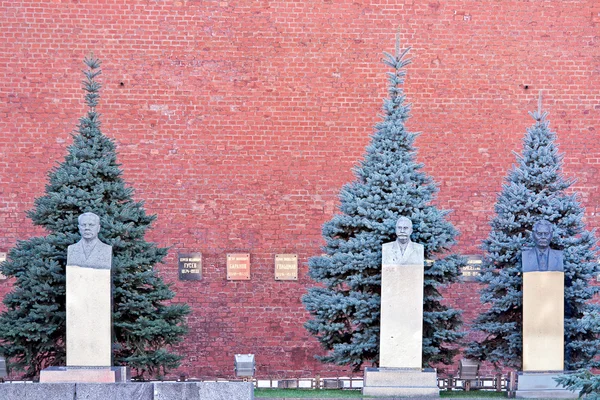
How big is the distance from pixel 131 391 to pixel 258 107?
6.89 metres

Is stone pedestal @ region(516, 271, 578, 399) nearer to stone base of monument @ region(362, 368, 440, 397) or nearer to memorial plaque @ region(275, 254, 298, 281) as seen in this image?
stone base of monument @ region(362, 368, 440, 397)

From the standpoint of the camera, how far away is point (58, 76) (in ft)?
54.4

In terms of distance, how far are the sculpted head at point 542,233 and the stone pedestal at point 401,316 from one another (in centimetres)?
141

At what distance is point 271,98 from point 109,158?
3.66m

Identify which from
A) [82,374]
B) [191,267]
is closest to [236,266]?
[191,267]

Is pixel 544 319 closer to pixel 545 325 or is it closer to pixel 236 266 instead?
pixel 545 325

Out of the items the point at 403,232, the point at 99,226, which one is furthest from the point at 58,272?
the point at 403,232

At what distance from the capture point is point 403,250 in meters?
12.7

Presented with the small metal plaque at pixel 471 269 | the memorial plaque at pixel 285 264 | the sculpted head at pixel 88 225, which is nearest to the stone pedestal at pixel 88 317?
the sculpted head at pixel 88 225

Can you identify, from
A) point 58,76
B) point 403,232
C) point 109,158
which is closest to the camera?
point 403,232

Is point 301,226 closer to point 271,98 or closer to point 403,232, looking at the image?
point 271,98

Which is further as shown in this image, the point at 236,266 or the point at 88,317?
the point at 236,266

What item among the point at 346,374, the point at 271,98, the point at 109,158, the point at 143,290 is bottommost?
the point at 346,374

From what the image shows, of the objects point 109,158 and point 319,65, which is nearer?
point 109,158
